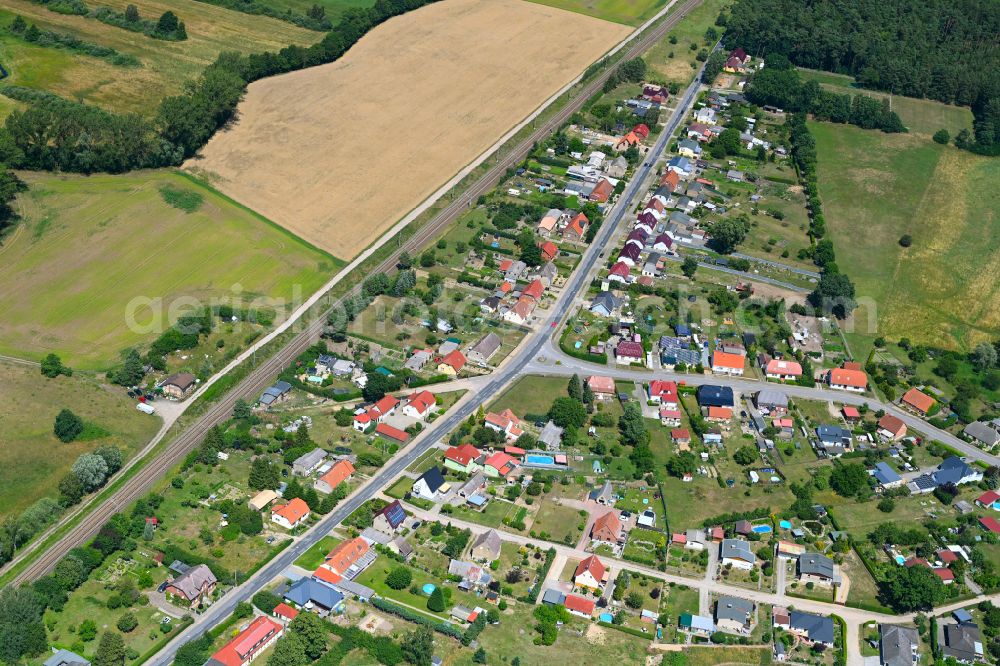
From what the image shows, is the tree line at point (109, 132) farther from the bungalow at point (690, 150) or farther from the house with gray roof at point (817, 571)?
the house with gray roof at point (817, 571)

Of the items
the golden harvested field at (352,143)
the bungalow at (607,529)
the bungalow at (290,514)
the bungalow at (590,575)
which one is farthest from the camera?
the golden harvested field at (352,143)

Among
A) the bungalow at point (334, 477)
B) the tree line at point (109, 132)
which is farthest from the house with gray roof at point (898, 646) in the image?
the tree line at point (109, 132)

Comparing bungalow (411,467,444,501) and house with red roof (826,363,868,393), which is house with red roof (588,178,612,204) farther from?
bungalow (411,467,444,501)

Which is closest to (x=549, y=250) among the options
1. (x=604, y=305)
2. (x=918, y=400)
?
(x=604, y=305)

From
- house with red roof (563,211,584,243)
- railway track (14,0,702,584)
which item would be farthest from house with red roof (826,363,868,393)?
railway track (14,0,702,584)

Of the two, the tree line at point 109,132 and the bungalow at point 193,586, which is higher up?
the tree line at point 109,132

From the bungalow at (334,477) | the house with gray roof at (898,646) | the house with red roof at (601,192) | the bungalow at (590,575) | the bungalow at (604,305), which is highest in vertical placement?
the house with red roof at (601,192)

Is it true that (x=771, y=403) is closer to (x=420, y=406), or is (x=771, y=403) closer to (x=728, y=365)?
(x=728, y=365)
